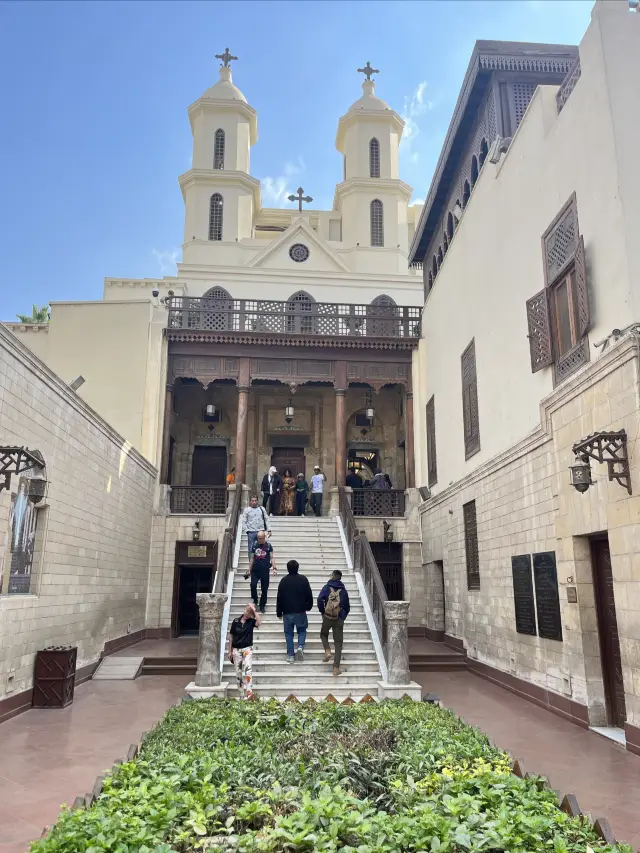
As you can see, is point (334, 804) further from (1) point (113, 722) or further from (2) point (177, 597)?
(2) point (177, 597)

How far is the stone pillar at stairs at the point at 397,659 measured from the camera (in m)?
9.27

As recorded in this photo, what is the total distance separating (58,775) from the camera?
5930mm

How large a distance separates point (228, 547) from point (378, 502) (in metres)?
5.96

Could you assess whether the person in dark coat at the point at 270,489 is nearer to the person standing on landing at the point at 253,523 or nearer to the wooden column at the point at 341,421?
the wooden column at the point at 341,421

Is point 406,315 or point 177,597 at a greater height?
point 406,315

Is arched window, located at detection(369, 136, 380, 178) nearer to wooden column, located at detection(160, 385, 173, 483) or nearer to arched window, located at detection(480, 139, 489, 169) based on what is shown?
arched window, located at detection(480, 139, 489, 169)

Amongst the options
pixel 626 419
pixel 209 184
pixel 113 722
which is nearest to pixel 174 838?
pixel 113 722

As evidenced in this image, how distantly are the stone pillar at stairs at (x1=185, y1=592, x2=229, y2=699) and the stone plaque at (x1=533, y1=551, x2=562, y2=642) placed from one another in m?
4.59

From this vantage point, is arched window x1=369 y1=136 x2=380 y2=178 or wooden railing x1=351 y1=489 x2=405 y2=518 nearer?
wooden railing x1=351 y1=489 x2=405 y2=518

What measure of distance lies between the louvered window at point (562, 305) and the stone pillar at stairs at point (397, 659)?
416cm

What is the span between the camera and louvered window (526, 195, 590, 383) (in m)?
8.27

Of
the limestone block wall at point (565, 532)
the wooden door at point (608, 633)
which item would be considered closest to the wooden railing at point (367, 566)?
the limestone block wall at point (565, 532)

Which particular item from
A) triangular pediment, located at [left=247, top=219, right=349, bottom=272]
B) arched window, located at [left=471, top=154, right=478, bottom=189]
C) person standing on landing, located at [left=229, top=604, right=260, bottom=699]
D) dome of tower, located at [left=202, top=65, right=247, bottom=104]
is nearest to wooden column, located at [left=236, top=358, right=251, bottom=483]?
triangular pediment, located at [left=247, top=219, right=349, bottom=272]

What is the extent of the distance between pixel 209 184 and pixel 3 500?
18.8 m
